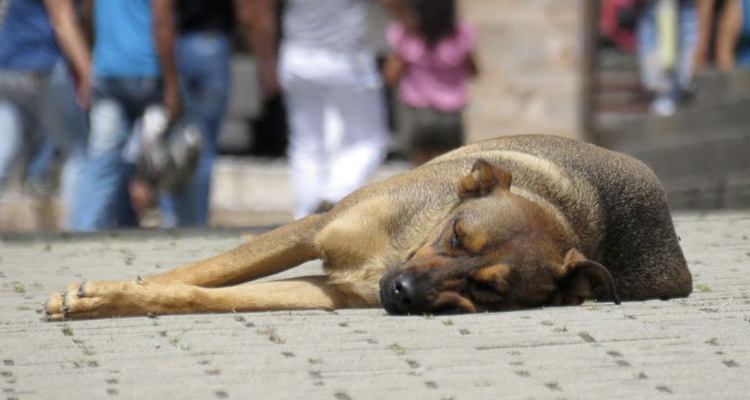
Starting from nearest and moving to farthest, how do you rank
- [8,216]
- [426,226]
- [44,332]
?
1. [44,332]
2. [426,226]
3. [8,216]

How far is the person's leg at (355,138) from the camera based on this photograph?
11.3 m

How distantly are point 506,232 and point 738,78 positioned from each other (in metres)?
7.22

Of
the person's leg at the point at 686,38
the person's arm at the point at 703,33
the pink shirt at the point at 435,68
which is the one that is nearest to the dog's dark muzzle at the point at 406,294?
the pink shirt at the point at 435,68

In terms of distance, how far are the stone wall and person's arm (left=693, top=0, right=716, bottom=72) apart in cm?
201

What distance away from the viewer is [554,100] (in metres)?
16.5

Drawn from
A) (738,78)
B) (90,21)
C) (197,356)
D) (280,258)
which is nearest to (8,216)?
(90,21)

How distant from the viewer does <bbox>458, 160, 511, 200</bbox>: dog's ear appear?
664 centimetres

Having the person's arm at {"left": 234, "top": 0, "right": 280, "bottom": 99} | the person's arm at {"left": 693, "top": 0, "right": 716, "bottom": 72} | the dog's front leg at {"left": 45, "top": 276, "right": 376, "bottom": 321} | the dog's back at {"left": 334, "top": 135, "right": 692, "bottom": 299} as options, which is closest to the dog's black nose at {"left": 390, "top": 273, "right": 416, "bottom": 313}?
the dog's back at {"left": 334, "top": 135, "right": 692, "bottom": 299}

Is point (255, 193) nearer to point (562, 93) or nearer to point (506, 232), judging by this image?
point (562, 93)

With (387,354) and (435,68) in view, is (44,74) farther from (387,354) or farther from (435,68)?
(387,354)

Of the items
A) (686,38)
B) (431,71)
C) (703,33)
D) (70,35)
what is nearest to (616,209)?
(70,35)

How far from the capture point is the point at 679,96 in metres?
14.8

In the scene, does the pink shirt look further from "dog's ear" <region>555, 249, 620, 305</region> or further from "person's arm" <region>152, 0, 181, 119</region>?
"dog's ear" <region>555, 249, 620, 305</region>

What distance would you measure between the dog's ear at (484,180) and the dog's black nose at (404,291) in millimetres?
503
